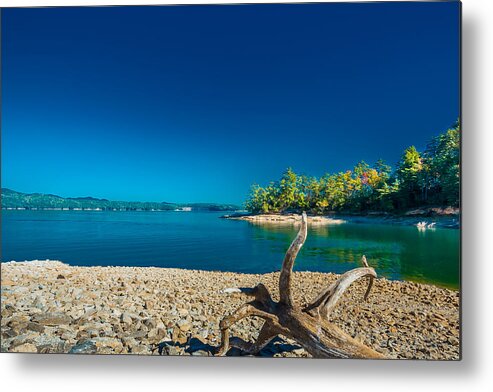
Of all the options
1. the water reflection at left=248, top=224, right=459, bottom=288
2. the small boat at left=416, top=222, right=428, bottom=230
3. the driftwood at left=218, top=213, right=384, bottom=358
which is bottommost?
the driftwood at left=218, top=213, right=384, bottom=358

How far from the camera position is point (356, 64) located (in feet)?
7.32

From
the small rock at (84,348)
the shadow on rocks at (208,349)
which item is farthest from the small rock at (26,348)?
the shadow on rocks at (208,349)

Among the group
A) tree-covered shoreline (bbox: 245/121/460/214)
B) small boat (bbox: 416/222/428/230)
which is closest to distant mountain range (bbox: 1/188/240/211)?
tree-covered shoreline (bbox: 245/121/460/214)

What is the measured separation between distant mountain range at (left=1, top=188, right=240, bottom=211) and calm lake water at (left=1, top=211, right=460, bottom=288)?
0.21ft

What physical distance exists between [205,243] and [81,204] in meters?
1.22

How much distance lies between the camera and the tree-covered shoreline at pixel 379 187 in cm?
199

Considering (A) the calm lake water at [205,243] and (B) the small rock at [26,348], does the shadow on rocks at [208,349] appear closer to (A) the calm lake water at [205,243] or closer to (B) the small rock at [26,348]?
(A) the calm lake water at [205,243]

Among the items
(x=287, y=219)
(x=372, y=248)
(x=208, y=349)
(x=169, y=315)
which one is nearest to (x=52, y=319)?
(x=169, y=315)

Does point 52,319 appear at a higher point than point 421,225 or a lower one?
lower

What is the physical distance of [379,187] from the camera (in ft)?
7.86

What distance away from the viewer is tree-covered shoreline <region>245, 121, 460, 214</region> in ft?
6.54

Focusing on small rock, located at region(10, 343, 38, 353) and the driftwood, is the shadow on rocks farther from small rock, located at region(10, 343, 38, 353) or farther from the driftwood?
small rock, located at region(10, 343, 38, 353)

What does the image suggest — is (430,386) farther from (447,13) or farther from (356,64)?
(447,13)

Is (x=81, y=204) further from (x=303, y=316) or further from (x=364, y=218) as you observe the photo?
(x=364, y=218)
